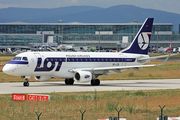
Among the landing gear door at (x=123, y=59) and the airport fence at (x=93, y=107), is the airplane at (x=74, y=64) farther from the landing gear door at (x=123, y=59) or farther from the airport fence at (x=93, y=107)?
the airport fence at (x=93, y=107)

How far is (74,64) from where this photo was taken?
138 ft

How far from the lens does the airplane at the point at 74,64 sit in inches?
1515

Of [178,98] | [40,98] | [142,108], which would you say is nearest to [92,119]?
[142,108]

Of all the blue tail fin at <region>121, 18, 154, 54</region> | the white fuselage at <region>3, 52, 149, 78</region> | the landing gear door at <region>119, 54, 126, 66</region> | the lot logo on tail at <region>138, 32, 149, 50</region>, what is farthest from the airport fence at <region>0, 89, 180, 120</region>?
the lot logo on tail at <region>138, 32, 149, 50</region>

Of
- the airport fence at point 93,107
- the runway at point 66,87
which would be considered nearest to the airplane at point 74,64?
the runway at point 66,87

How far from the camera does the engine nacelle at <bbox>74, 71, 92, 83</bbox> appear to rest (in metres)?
39.8

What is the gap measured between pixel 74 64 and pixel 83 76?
108 inches

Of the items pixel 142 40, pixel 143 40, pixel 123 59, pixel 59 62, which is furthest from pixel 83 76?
pixel 143 40

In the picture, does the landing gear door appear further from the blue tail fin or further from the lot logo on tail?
the lot logo on tail

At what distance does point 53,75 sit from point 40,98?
45.9 feet

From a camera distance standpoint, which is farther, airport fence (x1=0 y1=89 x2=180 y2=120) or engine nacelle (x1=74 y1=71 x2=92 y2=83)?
engine nacelle (x1=74 y1=71 x2=92 y2=83)

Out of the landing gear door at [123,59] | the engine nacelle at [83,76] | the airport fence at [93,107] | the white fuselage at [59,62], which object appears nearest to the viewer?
the airport fence at [93,107]

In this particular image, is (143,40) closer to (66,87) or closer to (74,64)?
(74,64)

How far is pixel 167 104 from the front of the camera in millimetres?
25781
